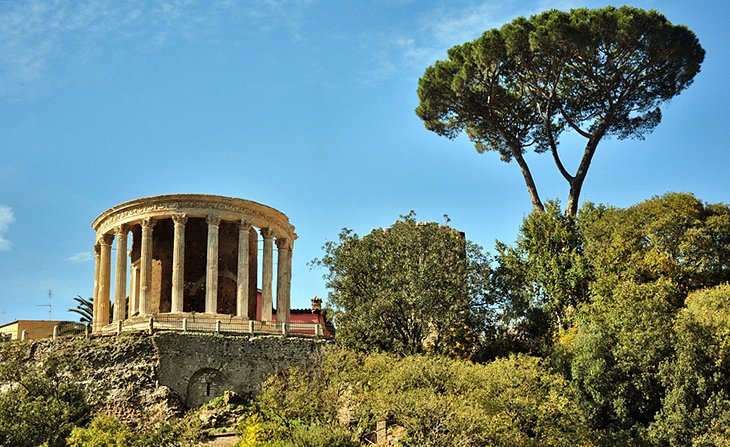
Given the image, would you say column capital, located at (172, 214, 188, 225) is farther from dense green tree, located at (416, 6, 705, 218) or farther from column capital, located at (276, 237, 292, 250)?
dense green tree, located at (416, 6, 705, 218)

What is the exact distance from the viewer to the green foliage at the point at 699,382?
99.7 feet

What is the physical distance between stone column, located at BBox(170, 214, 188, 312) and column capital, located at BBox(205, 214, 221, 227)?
40.8 inches

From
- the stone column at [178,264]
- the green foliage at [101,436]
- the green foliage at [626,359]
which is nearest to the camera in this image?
the green foliage at [101,436]

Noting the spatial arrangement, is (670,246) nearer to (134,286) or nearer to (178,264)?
(178,264)

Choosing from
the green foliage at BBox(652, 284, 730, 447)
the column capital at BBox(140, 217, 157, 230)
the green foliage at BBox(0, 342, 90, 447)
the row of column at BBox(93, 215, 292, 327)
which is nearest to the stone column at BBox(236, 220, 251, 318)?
the row of column at BBox(93, 215, 292, 327)

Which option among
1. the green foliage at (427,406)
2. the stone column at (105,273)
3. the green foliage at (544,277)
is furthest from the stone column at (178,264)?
the green foliage at (544,277)

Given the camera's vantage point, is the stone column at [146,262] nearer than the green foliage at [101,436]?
No

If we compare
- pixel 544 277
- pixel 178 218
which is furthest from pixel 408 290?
pixel 178 218

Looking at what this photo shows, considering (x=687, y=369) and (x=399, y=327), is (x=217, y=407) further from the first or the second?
(x=687, y=369)

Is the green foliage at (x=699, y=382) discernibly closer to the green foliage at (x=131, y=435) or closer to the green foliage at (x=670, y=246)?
the green foliage at (x=670, y=246)

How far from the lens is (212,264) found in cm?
4156

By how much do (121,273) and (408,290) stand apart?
13700mm

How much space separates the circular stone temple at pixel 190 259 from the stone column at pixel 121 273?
44 millimetres

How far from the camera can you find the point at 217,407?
35688mm
